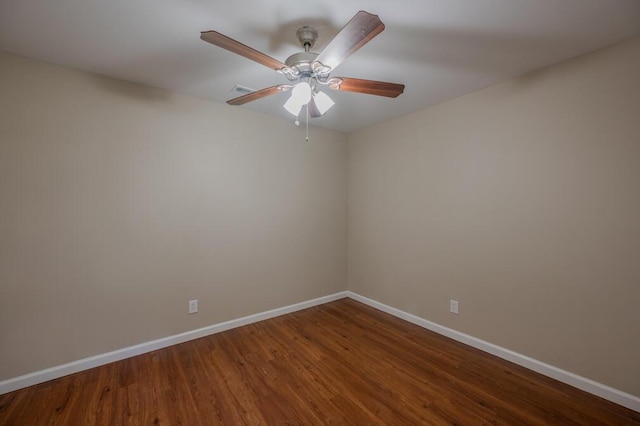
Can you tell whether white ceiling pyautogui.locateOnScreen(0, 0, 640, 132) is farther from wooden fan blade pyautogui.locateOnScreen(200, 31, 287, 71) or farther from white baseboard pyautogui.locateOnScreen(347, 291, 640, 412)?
white baseboard pyautogui.locateOnScreen(347, 291, 640, 412)

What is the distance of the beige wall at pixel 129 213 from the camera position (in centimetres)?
195

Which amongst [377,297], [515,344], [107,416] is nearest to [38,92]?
[107,416]

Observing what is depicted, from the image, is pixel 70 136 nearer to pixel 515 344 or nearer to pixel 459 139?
pixel 459 139

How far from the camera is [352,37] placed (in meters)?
1.26

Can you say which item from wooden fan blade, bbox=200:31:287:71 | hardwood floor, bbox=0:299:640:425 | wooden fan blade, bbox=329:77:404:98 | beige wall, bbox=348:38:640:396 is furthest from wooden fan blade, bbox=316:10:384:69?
hardwood floor, bbox=0:299:640:425

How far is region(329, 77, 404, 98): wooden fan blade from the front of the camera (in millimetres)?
1659

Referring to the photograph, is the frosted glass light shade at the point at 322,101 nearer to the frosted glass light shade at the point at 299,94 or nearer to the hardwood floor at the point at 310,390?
the frosted glass light shade at the point at 299,94

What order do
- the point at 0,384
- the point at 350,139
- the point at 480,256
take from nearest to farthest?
the point at 0,384, the point at 480,256, the point at 350,139

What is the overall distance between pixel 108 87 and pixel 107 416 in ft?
8.03

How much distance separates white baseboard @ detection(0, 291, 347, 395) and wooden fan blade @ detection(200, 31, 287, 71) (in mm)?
2522

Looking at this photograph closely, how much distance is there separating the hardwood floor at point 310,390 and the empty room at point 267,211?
0.7 inches

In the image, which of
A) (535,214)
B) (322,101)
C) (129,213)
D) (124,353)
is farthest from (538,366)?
(129,213)

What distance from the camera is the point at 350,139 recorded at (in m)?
3.83

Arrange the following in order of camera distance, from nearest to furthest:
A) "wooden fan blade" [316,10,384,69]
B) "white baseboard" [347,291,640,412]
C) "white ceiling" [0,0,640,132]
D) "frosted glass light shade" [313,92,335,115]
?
1. "wooden fan blade" [316,10,384,69]
2. "white ceiling" [0,0,640,132]
3. "white baseboard" [347,291,640,412]
4. "frosted glass light shade" [313,92,335,115]
